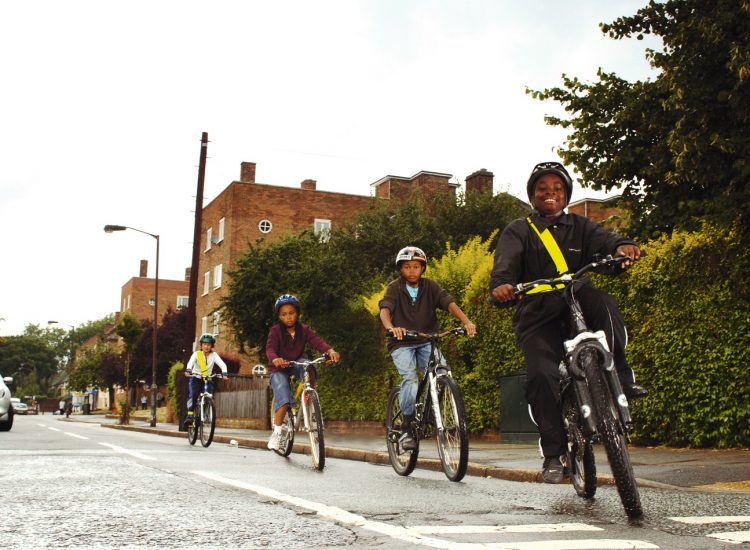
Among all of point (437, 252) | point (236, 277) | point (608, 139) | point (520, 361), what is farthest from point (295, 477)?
point (437, 252)

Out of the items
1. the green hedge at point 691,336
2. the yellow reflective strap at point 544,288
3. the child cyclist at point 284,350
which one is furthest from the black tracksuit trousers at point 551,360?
the green hedge at point 691,336

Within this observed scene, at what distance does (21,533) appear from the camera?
434cm

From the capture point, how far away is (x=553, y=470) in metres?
5.50

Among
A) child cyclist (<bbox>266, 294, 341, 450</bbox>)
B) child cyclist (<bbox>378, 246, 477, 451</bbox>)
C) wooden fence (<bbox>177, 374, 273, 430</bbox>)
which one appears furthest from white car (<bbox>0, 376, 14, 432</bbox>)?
child cyclist (<bbox>378, 246, 477, 451</bbox>)

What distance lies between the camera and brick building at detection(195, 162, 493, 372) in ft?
151

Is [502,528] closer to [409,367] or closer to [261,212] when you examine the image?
[409,367]

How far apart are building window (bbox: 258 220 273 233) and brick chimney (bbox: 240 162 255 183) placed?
2.55 metres

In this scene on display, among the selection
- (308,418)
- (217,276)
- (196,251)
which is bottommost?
(308,418)

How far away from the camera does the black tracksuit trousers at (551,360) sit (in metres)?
5.38

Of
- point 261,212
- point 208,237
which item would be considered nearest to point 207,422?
point 261,212

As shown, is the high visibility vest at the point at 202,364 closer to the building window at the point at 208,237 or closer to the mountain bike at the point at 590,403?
the mountain bike at the point at 590,403

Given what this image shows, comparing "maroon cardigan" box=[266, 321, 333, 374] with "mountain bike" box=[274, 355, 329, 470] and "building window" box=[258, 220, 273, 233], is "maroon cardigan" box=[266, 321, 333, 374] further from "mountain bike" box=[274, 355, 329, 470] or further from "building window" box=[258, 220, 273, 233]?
"building window" box=[258, 220, 273, 233]

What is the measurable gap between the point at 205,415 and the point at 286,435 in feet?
14.7

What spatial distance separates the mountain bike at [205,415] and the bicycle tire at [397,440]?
6.18 meters
